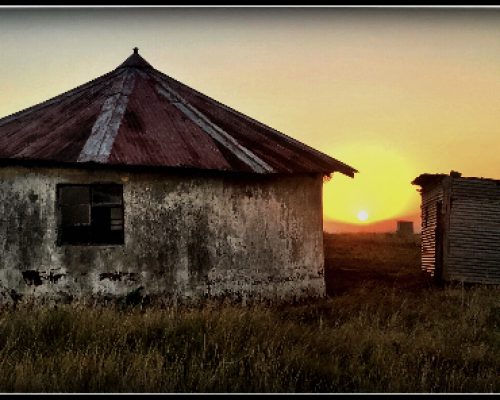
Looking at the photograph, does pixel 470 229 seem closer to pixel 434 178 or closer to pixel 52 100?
pixel 434 178

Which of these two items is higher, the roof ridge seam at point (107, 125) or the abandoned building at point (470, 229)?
the roof ridge seam at point (107, 125)

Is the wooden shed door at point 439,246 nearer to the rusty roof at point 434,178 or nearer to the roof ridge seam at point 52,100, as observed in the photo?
the rusty roof at point 434,178

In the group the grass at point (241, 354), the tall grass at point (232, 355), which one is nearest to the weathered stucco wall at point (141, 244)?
the grass at point (241, 354)

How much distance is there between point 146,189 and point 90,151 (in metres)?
1.21

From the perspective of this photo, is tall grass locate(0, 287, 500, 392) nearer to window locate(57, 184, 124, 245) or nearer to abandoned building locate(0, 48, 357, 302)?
abandoned building locate(0, 48, 357, 302)

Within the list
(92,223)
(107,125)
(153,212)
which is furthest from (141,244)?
(107,125)

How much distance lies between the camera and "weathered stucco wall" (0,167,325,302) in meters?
10.3

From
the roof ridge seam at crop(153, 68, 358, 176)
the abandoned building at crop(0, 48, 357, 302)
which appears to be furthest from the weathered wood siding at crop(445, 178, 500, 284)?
the abandoned building at crop(0, 48, 357, 302)

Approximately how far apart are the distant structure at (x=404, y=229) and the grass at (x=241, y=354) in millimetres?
26496

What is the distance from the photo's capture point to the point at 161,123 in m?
11.8

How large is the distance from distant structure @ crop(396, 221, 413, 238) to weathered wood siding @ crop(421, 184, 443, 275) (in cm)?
1794

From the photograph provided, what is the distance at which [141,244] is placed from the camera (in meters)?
10.3

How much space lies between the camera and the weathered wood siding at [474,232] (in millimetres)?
14188
